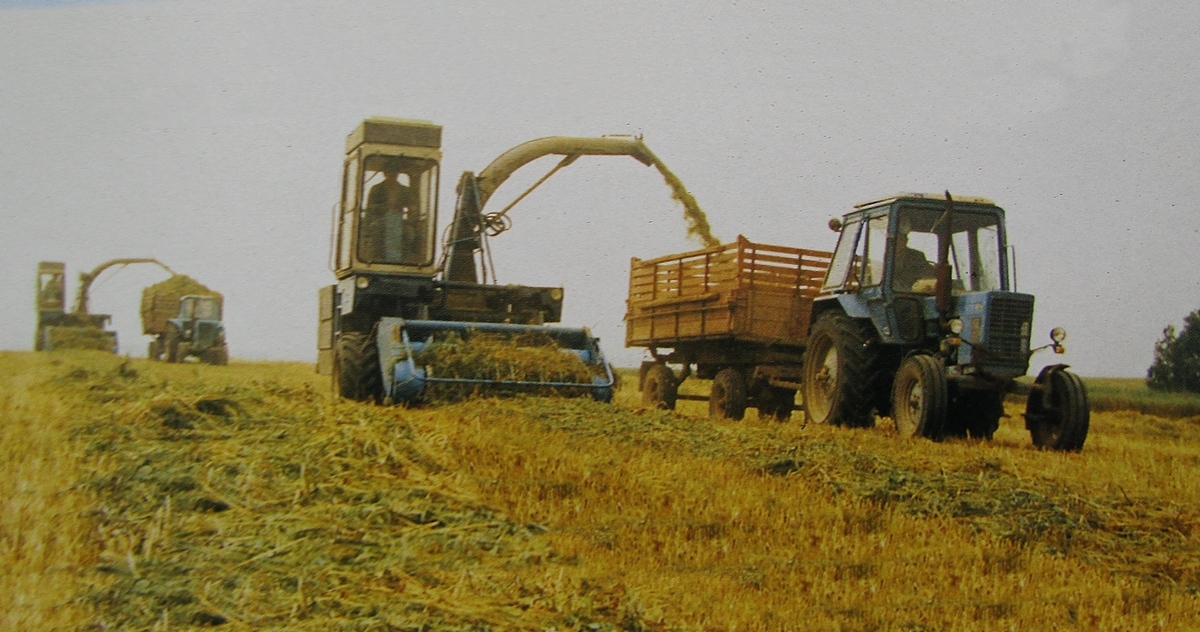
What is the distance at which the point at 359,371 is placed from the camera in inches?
509

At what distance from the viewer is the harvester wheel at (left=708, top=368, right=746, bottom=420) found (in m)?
15.1

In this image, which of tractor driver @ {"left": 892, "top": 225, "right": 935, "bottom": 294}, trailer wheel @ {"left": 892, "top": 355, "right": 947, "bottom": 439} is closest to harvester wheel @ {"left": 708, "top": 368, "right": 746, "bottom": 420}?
tractor driver @ {"left": 892, "top": 225, "right": 935, "bottom": 294}

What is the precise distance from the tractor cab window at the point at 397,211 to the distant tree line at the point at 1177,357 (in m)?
14.3

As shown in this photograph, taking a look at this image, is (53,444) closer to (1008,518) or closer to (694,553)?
(694,553)

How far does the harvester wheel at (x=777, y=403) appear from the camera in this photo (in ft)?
49.4

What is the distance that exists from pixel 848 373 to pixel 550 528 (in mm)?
6673

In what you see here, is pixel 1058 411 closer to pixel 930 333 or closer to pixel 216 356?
pixel 930 333

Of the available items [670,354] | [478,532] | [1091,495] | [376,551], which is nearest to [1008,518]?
[1091,495]

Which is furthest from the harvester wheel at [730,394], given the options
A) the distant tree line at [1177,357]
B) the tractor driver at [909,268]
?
the distant tree line at [1177,357]

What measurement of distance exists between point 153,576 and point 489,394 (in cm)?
676

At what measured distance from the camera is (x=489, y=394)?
11617 millimetres

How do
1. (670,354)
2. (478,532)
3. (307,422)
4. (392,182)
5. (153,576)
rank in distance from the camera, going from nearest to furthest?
(153,576) < (478,532) < (307,422) < (392,182) < (670,354)

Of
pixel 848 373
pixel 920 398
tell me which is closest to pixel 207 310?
pixel 848 373

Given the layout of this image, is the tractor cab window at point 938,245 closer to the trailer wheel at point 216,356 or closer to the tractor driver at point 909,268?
the tractor driver at point 909,268
